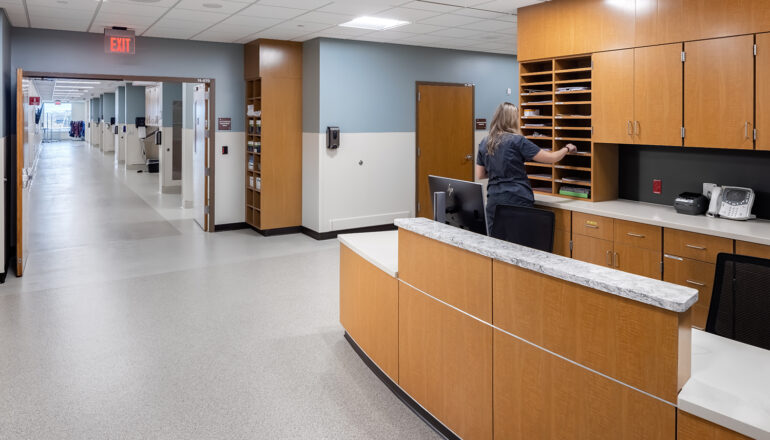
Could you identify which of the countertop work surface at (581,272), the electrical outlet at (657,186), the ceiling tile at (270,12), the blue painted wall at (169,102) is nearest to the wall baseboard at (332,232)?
the ceiling tile at (270,12)

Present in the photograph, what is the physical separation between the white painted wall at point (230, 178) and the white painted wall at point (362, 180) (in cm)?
105

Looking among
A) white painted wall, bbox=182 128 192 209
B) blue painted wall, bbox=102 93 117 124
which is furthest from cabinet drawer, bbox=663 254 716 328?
blue painted wall, bbox=102 93 117 124

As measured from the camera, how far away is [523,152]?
14.4ft

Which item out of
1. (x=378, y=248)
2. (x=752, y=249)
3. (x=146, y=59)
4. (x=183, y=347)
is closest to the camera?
(x=752, y=249)

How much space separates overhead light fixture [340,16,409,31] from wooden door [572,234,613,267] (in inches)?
128

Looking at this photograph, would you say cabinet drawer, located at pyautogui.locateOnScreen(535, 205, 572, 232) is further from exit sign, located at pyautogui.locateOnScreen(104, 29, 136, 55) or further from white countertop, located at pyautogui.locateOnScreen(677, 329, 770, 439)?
exit sign, located at pyautogui.locateOnScreen(104, 29, 136, 55)

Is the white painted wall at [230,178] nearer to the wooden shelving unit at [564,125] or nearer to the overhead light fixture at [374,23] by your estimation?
the overhead light fixture at [374,23]

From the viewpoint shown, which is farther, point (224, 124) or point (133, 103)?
point (133, 103)

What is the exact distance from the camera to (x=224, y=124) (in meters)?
8.44

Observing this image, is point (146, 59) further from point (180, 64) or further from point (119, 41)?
point (119, 41)

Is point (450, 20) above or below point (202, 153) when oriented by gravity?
above

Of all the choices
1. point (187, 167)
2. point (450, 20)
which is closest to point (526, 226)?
point (450, 20)

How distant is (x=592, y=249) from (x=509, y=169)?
946 millimetres

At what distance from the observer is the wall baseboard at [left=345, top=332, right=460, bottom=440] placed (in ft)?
9.45
